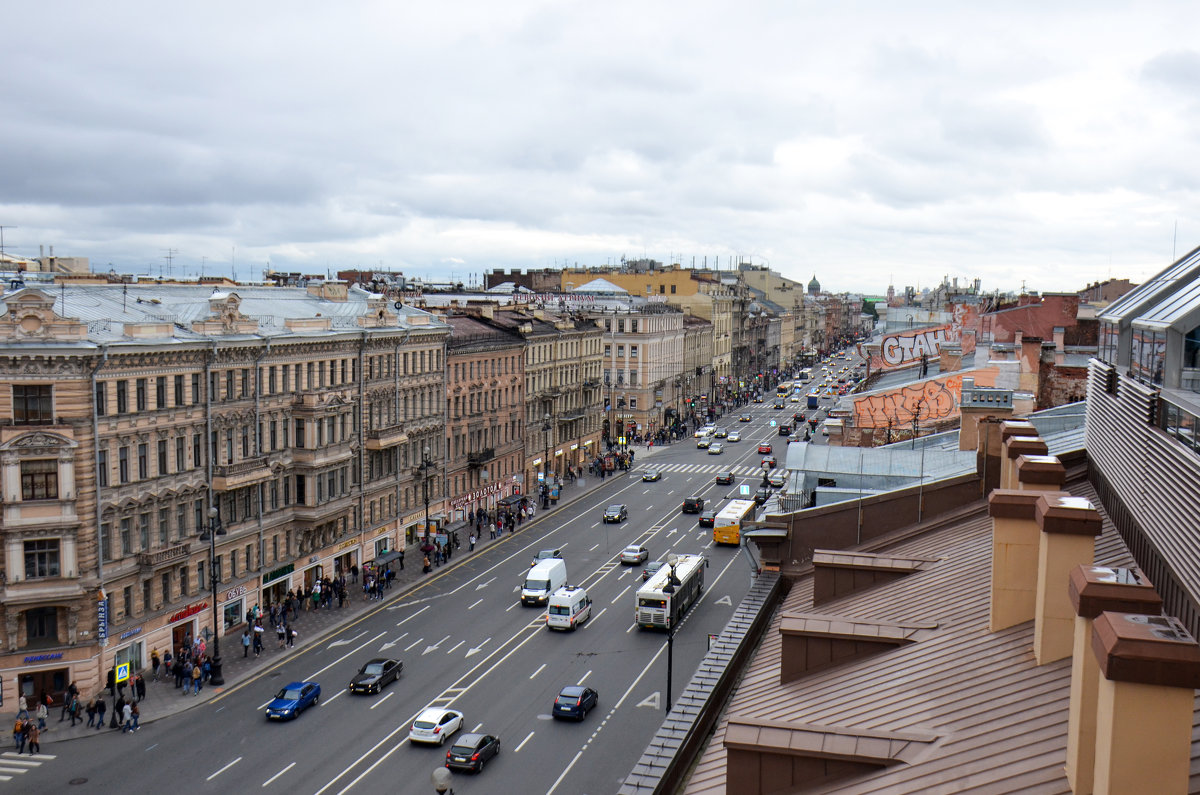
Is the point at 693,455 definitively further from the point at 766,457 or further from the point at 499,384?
the point at 499,384

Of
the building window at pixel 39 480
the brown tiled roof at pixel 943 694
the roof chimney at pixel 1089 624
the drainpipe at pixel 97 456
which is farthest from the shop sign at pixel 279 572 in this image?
the roof chimney at pixel 1089 624

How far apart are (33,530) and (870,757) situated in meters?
37.7

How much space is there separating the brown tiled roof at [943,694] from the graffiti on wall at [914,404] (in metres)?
30.7

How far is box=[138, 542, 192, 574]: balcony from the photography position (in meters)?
43.8

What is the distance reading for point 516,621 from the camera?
169ft

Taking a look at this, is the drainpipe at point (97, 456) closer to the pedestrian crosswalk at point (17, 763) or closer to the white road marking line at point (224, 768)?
the pedestrian crosswalk at point (17, 763)

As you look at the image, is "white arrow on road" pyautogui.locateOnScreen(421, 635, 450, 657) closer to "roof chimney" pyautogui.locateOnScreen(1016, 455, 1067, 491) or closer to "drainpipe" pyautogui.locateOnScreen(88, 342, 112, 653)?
"drainpipe" pyautogui.locateOnScreen(88, 342, 112, 653)

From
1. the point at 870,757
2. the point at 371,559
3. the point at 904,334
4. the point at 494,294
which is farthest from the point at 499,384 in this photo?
the point at 870,757

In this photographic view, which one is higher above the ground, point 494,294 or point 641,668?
point 494,294

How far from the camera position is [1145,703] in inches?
306

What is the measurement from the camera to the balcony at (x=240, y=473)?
160 feet

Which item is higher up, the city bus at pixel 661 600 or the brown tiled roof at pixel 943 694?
the brown tiled roof at pixel 943 694

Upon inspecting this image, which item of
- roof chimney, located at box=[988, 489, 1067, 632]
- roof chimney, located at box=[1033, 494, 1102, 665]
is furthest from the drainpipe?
roof chimney, located at box=[1033, 494, 1102, 665]

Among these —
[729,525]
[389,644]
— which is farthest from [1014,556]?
[729,525]
